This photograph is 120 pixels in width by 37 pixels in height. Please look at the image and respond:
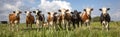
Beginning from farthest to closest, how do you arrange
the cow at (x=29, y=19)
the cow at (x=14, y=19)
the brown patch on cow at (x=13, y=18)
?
the cow at (x=29, y=19)
the brown patch on cow at (x=13, y=18)
the cow at (x=14, y=19)

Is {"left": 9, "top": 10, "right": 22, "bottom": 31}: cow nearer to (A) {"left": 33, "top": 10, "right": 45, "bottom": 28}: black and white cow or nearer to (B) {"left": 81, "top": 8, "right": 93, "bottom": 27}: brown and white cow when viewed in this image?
(A) {"left": 33, "top": 10, "right": 45, "bottom": 28}: black and white cow

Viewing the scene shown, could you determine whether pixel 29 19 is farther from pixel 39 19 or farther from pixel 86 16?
pixel 86 16

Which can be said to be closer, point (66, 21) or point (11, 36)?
point (11, 36)

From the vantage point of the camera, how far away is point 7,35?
7.14m

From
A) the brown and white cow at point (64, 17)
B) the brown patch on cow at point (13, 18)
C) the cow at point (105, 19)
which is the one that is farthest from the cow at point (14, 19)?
the cow at point (105, 19)

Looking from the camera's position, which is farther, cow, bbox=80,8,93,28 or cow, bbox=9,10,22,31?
cow, bbox=9,10,22,31

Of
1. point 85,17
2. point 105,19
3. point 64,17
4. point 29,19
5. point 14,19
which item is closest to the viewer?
point 105,19

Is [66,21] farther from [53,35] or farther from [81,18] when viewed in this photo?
[53,35]

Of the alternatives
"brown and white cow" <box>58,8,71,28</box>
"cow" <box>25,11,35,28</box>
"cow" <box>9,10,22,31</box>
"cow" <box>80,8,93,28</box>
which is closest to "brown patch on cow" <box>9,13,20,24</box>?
"cow" <box>9,10,22,31</box>

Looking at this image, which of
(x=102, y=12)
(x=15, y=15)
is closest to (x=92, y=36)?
(x=102, y=12)

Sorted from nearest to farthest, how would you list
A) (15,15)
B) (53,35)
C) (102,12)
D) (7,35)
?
(53,35), (7,35), (102,12), (15,15)

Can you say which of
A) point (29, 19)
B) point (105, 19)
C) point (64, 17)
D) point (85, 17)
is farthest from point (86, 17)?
point (29, 19)

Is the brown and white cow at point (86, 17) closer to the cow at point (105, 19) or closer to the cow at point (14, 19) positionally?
the cow at point (105, 19)

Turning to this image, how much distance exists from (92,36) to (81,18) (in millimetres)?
22740
